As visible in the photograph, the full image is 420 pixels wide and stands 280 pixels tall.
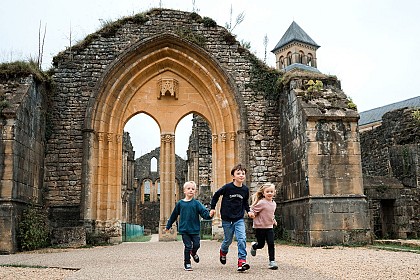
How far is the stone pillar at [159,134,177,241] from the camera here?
12078 mm

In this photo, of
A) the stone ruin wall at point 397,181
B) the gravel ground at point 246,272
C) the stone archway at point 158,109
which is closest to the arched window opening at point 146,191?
the stone archway at point 158,109

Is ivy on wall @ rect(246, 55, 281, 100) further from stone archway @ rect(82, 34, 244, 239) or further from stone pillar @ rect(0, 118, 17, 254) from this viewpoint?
stone pillar @ rect(0, 118, 17, 254)

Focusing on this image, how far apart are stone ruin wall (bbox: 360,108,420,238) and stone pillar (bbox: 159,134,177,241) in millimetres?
5435

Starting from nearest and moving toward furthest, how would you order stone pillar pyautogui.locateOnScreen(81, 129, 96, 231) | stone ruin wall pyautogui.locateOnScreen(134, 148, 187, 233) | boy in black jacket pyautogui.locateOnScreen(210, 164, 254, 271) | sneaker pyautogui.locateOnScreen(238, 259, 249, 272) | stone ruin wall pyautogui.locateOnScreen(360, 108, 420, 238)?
sneaker pyautogui.locateOnScreen(238, 259, 249, 272)
boy in black jacket pyautogui.locateOnScreen(210, 164, 254, 271)
stone pillar pyautogui.locateOnScreen(81, 129, 96, 231)
stone ruin wall pyautogui.locateOnScreen(360, 108, 420, 238)
stone ruin wall pyautogui.locateOnScreen(134, 148, 187, 233)

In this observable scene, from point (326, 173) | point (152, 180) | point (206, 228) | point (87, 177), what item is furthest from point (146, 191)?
point (326, 173)

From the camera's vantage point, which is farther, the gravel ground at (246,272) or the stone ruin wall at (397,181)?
the stone ruin wall at (397,181)

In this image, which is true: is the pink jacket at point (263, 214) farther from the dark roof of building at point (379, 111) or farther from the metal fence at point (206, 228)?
the dark roof of building at point (379, 111)

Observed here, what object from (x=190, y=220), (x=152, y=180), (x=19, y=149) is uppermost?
(x=152, y=180)

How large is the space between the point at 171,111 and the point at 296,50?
147 feet

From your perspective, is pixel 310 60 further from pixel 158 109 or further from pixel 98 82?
pixel 98 82

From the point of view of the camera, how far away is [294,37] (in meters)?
54.8

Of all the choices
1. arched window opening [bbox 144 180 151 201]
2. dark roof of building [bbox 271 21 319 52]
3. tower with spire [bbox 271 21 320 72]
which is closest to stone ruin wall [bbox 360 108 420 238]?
arched window opening [bbox 144 180 151 201]

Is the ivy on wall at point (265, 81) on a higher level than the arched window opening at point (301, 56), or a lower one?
lower

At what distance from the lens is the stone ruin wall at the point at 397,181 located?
12000 mm
